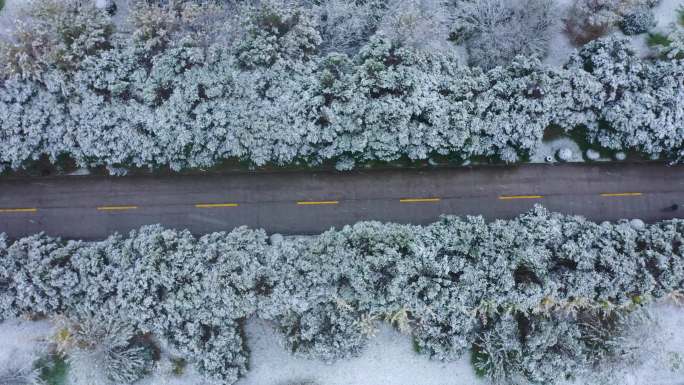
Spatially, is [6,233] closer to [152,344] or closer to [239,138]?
[152,344]

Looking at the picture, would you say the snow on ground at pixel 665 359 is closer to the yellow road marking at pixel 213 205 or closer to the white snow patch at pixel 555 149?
the white snow patch at pixel 555 149

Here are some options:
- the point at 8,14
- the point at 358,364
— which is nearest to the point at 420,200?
the point at 358,364

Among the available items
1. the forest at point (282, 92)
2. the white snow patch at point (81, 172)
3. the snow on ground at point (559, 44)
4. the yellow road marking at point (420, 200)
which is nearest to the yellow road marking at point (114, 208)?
the white snow patch at point (81, 172)

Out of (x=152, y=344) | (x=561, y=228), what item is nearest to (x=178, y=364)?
(x=152, y=344)

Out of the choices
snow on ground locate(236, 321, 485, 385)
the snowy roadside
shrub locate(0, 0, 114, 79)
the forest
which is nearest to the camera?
shrub locate(0, 0, 114, 79)

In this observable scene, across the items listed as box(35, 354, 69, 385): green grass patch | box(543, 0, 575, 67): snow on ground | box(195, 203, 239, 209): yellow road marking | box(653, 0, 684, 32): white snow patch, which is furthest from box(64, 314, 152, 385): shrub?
box(653, 0, 684, 32): white snow patch

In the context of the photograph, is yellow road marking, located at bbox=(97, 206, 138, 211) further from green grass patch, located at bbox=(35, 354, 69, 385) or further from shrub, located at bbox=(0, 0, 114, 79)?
green grass patch, located at bbox=(35, 354, 69, 385)
